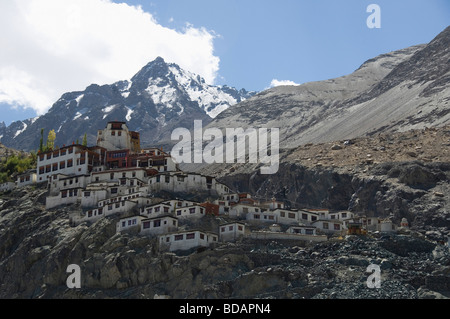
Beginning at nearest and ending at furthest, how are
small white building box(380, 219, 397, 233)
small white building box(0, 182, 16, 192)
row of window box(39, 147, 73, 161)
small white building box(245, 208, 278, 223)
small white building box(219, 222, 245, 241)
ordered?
small white building box(219, 222, 245, 241)
small white building box(380, 219, 397, 233)
small white building box(245, 208, 278, 223)
row of window box(39, 147, 73, 161)
small white building box(0, 182, 16, 192)

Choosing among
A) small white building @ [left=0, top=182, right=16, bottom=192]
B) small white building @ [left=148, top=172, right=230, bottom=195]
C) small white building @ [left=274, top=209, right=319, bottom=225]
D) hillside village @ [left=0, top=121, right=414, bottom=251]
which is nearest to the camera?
hillside village @ [left=0, top=121, right=414, bottom=251]

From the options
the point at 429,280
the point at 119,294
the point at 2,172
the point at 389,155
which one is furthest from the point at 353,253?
the point at 2,172

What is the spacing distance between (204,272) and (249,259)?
5.11 metres

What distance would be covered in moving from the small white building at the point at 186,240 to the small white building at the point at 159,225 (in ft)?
7.49

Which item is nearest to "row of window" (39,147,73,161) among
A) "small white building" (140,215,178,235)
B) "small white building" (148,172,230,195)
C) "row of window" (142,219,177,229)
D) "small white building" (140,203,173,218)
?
"small white building" (148,172,230,195)

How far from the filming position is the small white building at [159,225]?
87.2 meters

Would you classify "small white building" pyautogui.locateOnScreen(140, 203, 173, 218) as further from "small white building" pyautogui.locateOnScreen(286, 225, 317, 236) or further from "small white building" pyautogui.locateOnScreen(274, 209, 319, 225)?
"small white building" pyautogui.locateOnScreen(286, 225, 317, 236)

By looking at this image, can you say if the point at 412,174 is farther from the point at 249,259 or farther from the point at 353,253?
the point at 249,259

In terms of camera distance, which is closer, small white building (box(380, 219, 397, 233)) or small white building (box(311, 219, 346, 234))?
small white building (box(380, 219, 397, 233))

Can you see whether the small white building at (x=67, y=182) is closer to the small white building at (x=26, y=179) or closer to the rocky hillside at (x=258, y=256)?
the rocky hillside at (x=258, y=256)

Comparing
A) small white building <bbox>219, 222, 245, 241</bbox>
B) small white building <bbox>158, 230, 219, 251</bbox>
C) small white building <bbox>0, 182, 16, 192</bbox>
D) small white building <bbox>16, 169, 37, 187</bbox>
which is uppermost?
small white building <bbox>16, 169, 37, 187</bbox>

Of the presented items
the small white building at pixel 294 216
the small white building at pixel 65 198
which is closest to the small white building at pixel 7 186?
the small white building at pixel 65 198

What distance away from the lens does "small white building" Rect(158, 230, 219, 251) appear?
274 ft

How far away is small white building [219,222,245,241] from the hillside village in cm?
12
